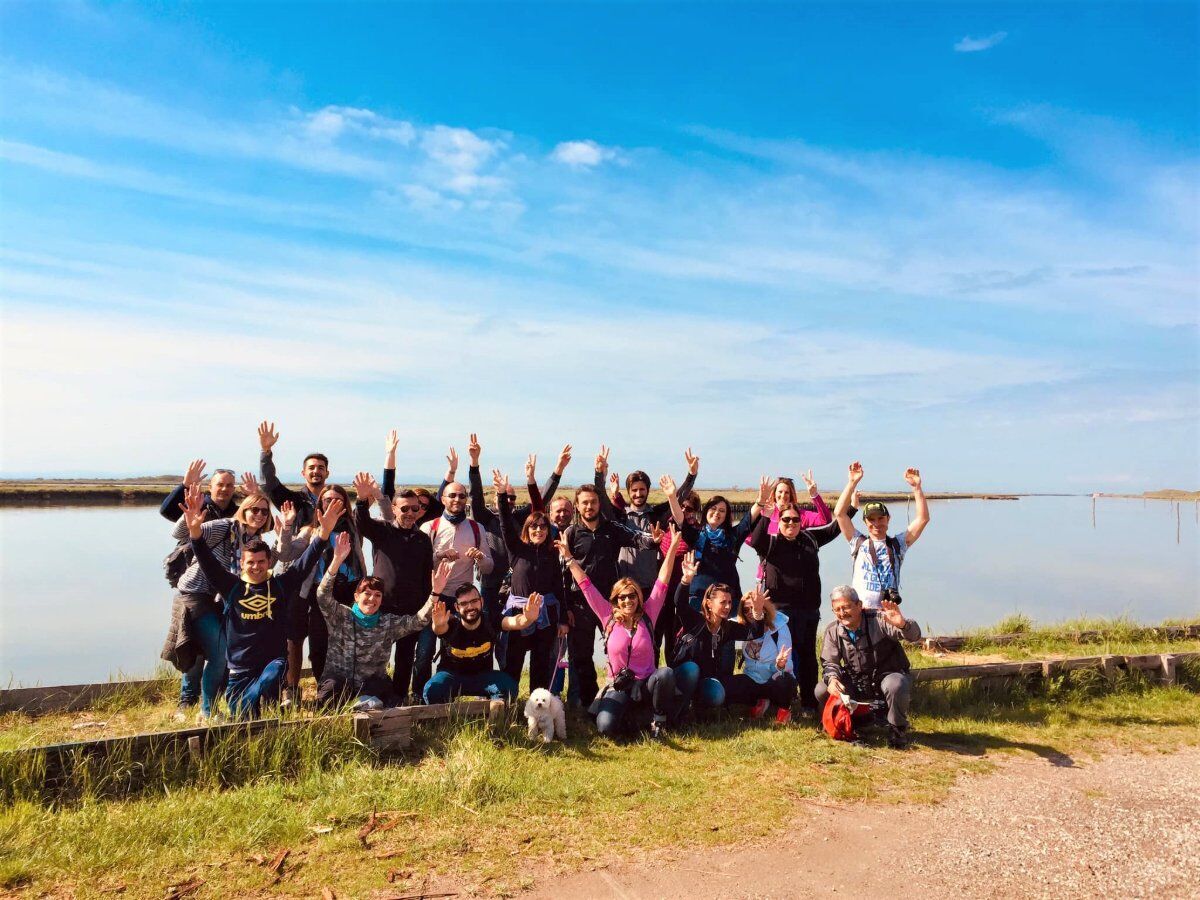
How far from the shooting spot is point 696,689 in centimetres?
722

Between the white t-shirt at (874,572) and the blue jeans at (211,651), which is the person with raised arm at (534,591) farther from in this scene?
the white t-shirt at (874,572)

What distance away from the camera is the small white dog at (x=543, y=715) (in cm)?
651

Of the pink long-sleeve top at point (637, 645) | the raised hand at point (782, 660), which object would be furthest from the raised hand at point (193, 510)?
the raised hand at point (782, 660)

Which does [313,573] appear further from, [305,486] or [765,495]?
[765,495]

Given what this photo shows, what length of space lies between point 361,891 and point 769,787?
9.51 ft

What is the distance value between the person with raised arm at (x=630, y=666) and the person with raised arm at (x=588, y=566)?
374 millimetres

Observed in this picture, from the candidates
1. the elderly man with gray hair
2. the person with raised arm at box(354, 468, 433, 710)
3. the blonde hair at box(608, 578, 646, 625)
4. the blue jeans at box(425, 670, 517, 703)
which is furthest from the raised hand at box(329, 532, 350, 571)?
the elderly man with gray hair

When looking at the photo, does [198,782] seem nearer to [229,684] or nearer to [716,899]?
[229,684]

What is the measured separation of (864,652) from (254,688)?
197 inches

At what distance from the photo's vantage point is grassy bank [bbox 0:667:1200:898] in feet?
14.1

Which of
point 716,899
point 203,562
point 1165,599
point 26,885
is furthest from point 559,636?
point 1165,599

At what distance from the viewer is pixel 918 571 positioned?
26.6 meters

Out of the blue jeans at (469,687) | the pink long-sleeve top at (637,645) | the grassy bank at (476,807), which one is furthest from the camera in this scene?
the pink long-sleeve top at (637,645)

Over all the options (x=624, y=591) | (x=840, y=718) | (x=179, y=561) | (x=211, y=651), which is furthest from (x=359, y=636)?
(x=840, y=718)
